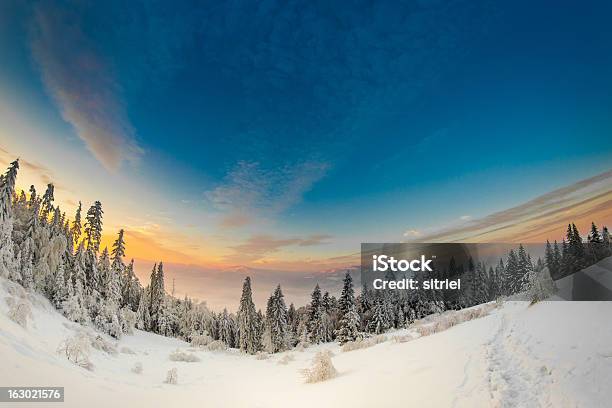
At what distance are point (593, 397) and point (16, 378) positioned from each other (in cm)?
1109

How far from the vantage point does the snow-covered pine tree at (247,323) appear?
174ft

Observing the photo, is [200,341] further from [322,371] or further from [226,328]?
[322,371]

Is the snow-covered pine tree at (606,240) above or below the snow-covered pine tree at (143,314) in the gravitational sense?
above

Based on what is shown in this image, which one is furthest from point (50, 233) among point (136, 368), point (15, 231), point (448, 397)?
point (448, 397)

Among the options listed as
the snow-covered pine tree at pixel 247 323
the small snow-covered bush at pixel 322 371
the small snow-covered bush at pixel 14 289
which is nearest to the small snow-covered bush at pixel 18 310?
the small snow-covered bush at pixel 14 289

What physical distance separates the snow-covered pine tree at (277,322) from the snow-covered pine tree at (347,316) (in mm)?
12742

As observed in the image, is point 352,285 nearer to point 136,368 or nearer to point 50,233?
point 136,368

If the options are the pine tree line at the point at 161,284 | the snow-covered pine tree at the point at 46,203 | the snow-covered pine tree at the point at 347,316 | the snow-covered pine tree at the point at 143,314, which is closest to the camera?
the pine tree line at the point at 161,284

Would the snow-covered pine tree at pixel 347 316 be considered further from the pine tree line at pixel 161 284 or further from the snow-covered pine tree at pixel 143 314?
the snow-covered pine tree at pixel 143 314

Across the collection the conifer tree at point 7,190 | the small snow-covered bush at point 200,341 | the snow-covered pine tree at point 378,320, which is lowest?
the small snow-covered bush at point 200,341

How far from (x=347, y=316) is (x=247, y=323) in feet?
62.1

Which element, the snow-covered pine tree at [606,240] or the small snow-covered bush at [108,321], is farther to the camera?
the small snow-covered bush at [108,321]

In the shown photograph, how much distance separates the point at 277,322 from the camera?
178 feet

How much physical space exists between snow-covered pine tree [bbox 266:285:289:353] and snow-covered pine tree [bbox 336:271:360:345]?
12742mm
